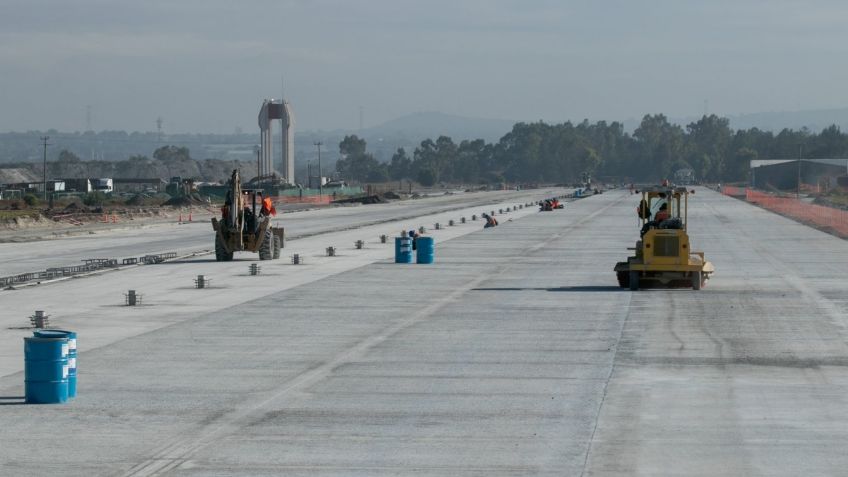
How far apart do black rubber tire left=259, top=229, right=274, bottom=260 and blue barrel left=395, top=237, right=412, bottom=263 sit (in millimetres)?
4442

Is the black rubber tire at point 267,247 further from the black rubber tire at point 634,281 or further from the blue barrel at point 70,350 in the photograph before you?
the blue barrel at point 70,350

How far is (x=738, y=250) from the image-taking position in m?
50.8

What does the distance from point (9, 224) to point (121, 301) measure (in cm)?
4939

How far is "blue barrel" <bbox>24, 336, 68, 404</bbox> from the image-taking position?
52.6 feet

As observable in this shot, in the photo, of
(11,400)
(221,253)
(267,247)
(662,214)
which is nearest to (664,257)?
(662,214)

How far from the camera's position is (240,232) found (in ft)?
148

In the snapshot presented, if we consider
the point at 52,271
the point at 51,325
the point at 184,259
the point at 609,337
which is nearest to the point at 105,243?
the point at 184,259

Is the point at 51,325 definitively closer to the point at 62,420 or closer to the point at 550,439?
the point at 62,420

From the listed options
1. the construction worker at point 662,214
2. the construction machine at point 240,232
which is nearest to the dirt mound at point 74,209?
the construction machine at point 240,232

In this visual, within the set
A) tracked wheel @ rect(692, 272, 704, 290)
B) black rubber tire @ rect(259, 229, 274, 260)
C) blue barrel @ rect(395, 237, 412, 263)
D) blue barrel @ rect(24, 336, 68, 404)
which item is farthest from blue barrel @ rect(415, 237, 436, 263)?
blue barrel @ rect(24, 336, 68, 404)

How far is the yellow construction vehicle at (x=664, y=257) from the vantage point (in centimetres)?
3119

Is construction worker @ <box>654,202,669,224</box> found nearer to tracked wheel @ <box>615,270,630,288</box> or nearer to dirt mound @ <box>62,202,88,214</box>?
tracked wheel @ <box>615,270,630,288</box>

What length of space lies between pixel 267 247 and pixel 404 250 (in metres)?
4.76

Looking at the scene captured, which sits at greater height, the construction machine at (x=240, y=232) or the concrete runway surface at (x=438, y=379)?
the construction machine at (x=240, y=232)
